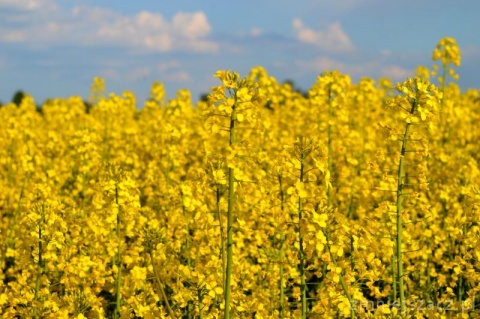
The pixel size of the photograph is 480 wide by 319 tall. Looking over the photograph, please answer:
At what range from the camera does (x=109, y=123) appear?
12977 millimetres

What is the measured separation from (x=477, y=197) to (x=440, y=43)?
8.06 m

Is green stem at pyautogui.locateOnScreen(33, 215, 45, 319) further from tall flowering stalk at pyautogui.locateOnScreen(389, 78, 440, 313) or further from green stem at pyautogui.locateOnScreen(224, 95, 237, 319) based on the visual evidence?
tall flowering stalk at pyautogui.locateOnScreen(389, 78, 440, 313)

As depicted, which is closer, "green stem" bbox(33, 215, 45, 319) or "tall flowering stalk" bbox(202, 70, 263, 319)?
"tall flowering stalk" bbox(202, 70, 263, 319)

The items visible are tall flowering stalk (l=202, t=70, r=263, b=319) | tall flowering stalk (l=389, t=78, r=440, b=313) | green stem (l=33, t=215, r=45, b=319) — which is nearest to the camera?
tall flowering stalk (l=202, t=70, r=263, b=319)

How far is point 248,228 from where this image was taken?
207 inches

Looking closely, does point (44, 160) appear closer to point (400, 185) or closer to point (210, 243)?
point (210, 243)

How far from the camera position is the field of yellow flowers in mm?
4199

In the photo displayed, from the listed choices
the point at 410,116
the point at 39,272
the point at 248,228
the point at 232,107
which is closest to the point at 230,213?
the point at 232,107

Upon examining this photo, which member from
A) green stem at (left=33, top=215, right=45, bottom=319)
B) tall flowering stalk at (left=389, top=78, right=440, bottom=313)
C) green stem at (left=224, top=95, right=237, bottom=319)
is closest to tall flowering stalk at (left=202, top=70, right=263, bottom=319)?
green stem at (left=224, top=95, right=237, bottom=319)

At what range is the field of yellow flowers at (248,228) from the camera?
420 centimetres

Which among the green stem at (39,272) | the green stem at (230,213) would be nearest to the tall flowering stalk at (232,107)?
the green stem at (230,213)

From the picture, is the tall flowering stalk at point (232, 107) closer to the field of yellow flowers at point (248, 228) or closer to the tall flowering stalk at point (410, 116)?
the field of yellow flowers at point (248, 228)

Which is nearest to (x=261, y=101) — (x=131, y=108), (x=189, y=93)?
A: (x=189, y=93)

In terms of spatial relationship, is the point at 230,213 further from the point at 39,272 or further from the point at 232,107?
the point at 39,272
